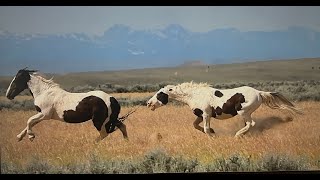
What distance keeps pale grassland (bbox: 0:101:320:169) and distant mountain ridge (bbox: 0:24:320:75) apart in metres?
0.32

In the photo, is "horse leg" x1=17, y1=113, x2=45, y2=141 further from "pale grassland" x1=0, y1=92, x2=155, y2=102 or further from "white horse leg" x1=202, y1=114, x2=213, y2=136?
"white horse leg" x1=202, y1=114, x2=213, y2=136

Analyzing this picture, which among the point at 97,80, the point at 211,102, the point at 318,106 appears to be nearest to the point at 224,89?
the point at 211,102

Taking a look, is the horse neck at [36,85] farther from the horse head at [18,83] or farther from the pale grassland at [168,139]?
the pale grassland at [168,139]

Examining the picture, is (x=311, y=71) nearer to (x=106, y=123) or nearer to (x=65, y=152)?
(x=106, y=123)

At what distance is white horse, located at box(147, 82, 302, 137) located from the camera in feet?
9.95

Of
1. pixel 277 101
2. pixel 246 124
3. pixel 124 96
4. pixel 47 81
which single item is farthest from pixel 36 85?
pixel 277 101

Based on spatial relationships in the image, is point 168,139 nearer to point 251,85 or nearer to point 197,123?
point 197,123

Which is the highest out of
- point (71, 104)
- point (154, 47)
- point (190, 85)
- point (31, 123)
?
point (154, 47)

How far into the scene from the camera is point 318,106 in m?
3.04

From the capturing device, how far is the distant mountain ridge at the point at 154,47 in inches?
120

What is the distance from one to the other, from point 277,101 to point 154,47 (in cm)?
84

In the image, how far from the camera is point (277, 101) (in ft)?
9.95

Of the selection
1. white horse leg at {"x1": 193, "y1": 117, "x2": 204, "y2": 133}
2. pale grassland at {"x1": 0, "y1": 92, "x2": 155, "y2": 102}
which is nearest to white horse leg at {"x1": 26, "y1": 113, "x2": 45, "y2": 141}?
pale grassland at {"x1": 0, "y1": 92, "x2": 155, "y2": 102}

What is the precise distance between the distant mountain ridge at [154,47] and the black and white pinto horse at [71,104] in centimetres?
10
